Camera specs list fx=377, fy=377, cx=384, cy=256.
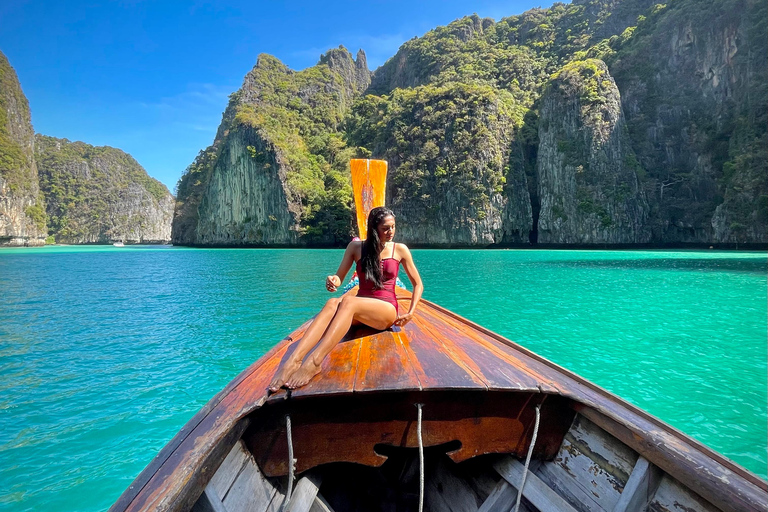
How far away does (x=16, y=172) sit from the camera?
67500mm

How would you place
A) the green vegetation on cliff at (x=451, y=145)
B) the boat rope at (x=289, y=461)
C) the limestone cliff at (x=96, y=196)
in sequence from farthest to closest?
the limestone cliff at (x=96, y=196) → the green vegetation on cliff at (x=451, y=145) → the boat rope at (x=289, y=461)

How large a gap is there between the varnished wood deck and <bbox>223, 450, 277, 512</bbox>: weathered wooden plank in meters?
0.18

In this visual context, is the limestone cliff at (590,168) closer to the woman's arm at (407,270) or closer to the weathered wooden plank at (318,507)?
the woman's arm at (407,270)

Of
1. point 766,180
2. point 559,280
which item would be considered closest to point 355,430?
point 559,280

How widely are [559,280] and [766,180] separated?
1232 inches

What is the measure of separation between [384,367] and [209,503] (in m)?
1.01

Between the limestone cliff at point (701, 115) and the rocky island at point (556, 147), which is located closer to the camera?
the limestone cliff at point (701, 115)

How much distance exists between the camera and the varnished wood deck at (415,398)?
138 centimetres

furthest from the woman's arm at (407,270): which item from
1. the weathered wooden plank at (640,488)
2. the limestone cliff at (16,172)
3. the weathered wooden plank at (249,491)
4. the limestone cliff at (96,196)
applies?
the limestone cliff at (96,196)

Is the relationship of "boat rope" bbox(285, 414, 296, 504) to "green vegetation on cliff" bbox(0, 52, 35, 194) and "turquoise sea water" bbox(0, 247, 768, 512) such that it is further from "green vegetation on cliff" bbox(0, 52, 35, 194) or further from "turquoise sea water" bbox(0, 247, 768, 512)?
"green vegetation on cliff" bbox(0, 52, 35, 194)

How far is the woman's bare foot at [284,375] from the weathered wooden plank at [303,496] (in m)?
0.54

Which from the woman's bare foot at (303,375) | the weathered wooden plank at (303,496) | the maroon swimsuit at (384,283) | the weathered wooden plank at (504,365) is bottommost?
the weathered wooden plank at (303,496)

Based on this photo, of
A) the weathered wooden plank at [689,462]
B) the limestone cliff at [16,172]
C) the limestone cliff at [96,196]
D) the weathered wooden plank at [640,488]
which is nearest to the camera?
the weathered wooden plank at [689,462]

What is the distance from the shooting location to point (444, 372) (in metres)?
2.07
